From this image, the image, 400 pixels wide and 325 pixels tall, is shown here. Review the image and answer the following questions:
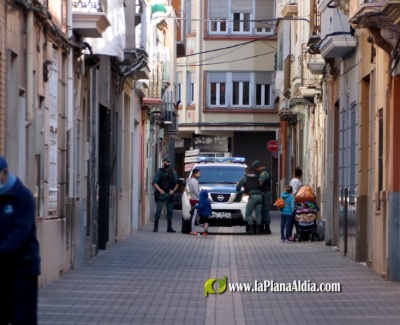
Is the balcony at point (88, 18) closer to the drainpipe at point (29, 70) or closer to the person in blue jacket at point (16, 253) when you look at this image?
the drainpipe at point (29, 70)

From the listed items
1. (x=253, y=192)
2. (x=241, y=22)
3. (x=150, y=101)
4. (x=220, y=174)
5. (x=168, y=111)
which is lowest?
(x=253, y=192)

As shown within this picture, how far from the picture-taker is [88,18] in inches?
854

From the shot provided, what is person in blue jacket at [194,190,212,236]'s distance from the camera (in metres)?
33.1

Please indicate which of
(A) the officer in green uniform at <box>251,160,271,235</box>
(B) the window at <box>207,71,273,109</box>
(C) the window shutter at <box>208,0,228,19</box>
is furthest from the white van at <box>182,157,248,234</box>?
(C) the window shutter at <box>208,0,228,19</box>

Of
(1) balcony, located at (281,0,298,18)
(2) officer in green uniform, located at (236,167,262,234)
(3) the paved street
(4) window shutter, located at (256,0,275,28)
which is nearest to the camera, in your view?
(3) the paved street

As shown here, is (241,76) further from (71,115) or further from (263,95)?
(71,115)

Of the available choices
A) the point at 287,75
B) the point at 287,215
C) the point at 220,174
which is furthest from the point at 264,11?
the point at 287,215

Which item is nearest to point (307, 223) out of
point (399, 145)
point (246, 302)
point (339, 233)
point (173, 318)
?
point (339, 233)

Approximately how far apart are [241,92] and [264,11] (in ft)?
14.1

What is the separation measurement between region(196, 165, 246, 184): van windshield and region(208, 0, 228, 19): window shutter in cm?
3038

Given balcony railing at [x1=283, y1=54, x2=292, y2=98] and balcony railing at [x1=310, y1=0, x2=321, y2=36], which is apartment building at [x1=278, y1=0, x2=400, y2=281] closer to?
balcony railing at [x1=310, y1=0, x2=321, y2=36]

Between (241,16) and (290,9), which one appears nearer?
(290,9)

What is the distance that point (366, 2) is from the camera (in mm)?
19797

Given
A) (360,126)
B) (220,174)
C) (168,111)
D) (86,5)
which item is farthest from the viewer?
(168,111)
